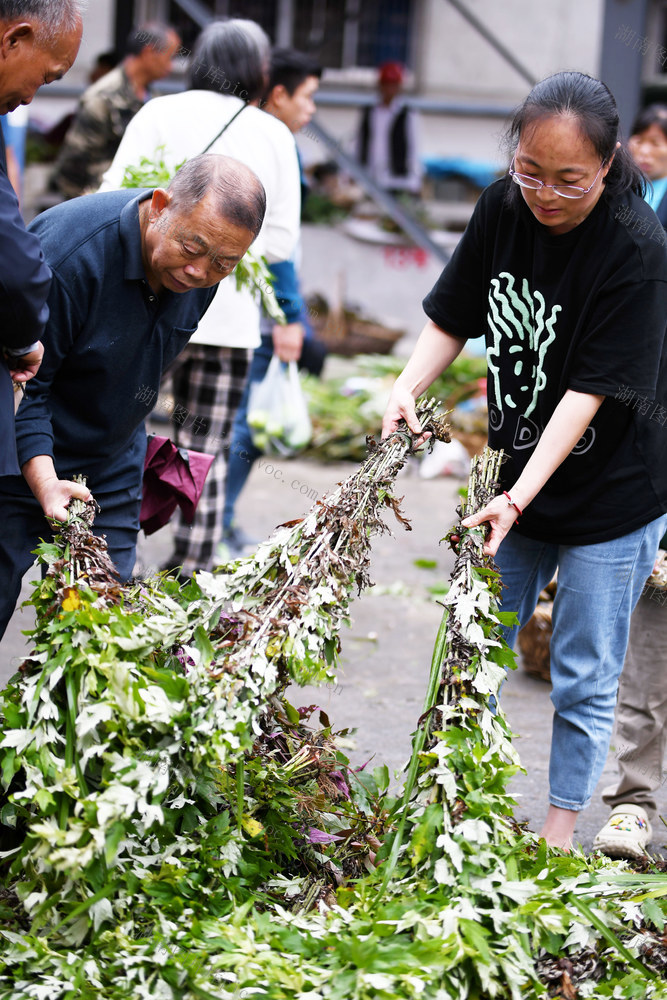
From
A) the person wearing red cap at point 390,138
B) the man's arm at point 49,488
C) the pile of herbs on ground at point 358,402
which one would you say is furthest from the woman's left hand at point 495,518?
the person wearing red cap at point 390,138

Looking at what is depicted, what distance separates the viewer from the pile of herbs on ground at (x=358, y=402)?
775 centimetres

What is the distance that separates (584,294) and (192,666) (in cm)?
122

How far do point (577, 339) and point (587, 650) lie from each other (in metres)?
0.78

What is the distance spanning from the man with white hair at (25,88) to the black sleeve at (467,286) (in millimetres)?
1031

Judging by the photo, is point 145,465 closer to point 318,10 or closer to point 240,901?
point 240,901

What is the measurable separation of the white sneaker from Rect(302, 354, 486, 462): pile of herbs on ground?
392 cm

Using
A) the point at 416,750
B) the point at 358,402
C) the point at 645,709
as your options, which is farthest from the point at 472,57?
the point at 416,750

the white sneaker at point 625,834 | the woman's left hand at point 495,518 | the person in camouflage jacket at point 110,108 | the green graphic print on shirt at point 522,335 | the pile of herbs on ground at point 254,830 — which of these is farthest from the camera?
the person in camouflage jacket at point 110,108

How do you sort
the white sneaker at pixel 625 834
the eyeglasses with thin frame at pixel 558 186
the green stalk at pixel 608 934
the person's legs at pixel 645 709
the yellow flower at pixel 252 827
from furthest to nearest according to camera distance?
the person's legs at pixel 645 709 < the white sneaker at pixel 625 834 < the eyeglasses with thin frame at pixel 558 186 < the yellow flower at pixel 252 827 < the green stalk at pixel 608 934

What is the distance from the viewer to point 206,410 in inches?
174

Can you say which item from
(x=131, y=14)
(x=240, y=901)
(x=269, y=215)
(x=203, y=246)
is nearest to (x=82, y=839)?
(x=240, y=901)

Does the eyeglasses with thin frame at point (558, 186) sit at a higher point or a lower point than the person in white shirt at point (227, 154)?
higher

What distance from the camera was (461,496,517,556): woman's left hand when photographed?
2486mm

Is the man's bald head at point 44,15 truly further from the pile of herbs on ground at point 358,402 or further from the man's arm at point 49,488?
the pile of herbs on ground at point 358,402
